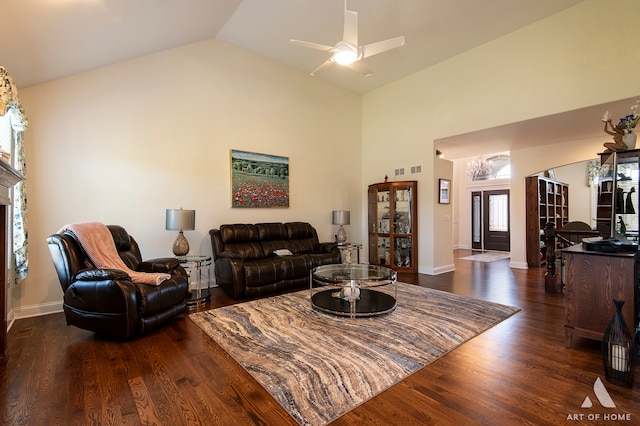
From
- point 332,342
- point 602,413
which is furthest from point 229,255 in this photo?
point 602,413

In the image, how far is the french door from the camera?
9281mm

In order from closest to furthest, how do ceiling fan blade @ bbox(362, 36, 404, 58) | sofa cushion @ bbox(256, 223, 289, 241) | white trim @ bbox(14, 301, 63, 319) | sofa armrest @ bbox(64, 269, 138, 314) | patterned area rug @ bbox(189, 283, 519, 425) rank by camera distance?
patterned area rug @ bbox(189, 283, 519, 425), sofa armrest @ bbox(64, 269, 138, 314), ceiling fan blade @ bbox(362, 36, 404, 58), white trim @ bbox(14, 301, 63, 319), sofa cushion @ bbox(256, 223, 289, 241)

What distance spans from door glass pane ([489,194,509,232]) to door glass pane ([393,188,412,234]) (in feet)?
17.3

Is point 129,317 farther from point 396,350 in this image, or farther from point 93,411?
point 396,350

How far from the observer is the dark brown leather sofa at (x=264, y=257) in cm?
399

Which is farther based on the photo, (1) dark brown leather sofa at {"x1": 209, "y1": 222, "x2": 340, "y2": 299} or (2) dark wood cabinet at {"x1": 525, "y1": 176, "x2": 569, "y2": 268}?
(2) dark wood cabinet at {"x1": 525, "y1": 176, "x2": 569, "y2": 268}

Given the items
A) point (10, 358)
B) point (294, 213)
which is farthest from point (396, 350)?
point (294, 213)

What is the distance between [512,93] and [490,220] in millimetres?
6084

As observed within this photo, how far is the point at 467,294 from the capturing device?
416 cm

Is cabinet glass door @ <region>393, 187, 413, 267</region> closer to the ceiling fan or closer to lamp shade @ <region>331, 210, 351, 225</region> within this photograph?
lamp shade @ <region>331, 210, 351, 225</region>

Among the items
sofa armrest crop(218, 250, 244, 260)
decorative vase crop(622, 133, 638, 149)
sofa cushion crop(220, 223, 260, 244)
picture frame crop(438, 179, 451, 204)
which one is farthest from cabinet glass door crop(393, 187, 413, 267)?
decorative vase crop(622, 133, 638, 149)

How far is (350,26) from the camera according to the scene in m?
3.02

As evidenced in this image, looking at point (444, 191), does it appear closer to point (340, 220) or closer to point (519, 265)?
point (340, 220)

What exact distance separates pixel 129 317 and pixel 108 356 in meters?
0.33
